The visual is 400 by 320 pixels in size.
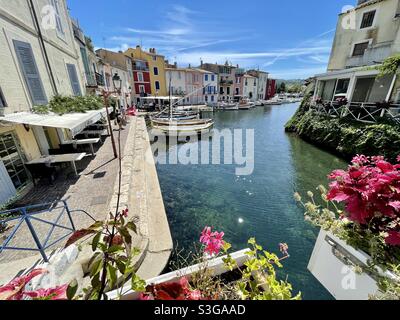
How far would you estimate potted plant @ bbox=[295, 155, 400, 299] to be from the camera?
1.51 metres

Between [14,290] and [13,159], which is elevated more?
[14,290]

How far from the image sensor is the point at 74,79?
1056 centimetres

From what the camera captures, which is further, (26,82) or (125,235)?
(26,82)

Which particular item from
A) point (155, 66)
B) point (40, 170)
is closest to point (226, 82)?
point (155, 66)

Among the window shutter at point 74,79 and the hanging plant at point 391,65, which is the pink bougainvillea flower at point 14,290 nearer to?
the window shutter at point 74,79

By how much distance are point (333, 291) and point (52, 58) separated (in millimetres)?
12035

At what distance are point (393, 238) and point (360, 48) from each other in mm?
21432

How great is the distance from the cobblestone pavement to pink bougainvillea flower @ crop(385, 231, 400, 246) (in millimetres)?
5394

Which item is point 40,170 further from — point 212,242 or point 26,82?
point 212,242

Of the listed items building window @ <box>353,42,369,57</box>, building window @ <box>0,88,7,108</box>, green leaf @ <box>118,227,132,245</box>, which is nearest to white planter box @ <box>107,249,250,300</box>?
green leaf @ <box>118,227,132,245</box>

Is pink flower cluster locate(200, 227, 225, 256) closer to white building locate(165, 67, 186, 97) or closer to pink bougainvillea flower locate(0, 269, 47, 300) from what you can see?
pink bougainvillea flower locate(0, 269, 47, 300)

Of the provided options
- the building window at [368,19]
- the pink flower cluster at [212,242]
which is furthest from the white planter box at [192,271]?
the building window at [368,19]
